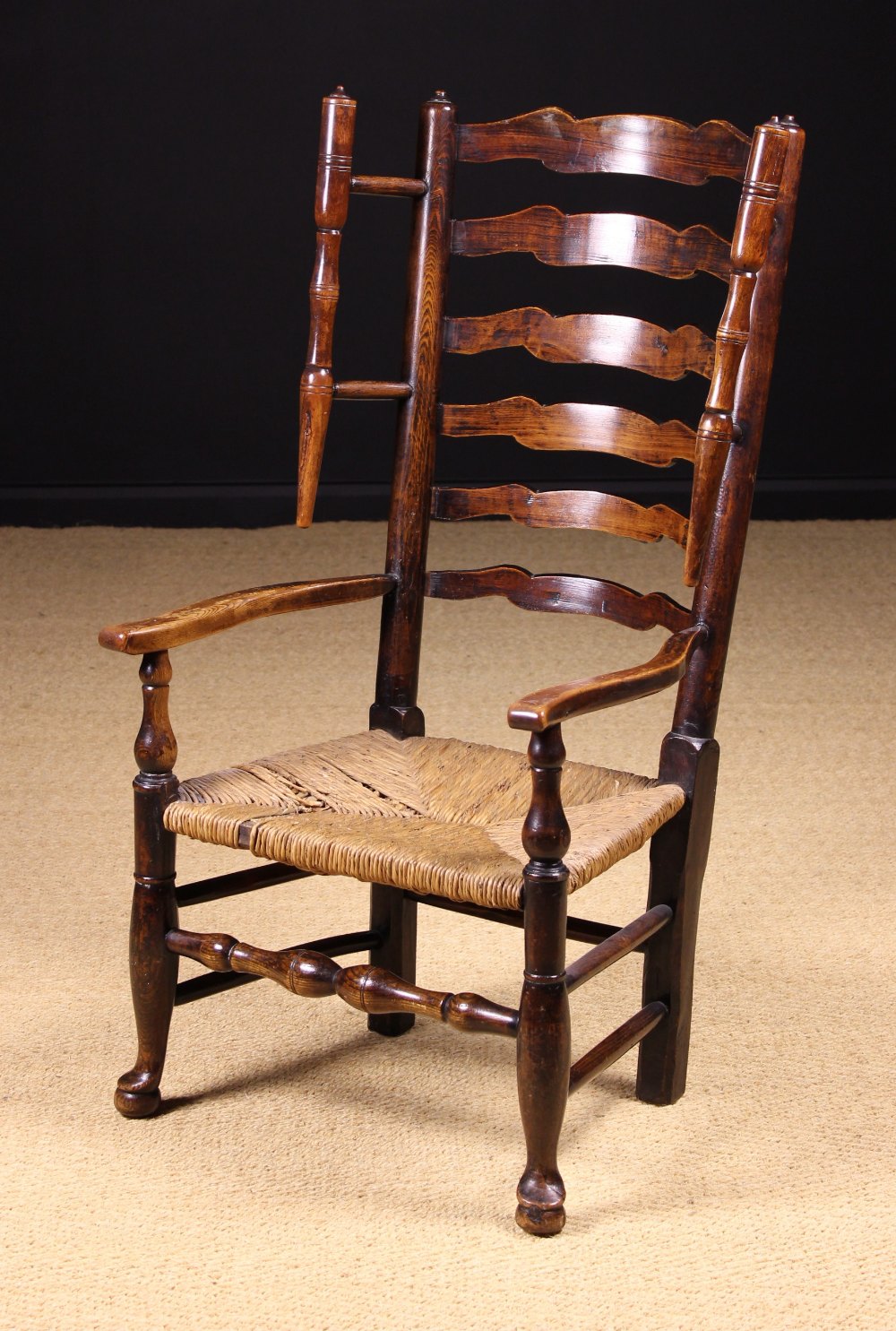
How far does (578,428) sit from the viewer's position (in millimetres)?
1959

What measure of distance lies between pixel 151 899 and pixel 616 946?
0.50m

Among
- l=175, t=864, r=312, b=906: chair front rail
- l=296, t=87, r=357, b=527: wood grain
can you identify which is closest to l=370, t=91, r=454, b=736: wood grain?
l=296, t=87, r=357, b=527: wood grain

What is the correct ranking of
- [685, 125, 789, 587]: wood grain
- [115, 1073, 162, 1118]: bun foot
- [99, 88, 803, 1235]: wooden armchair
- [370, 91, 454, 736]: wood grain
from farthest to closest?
[370, 91, 454, 736]: wood grain, [115, 1073, 162, 1118]: bun foot, [685, 125, 789, 587]: wood grain, [99, 88, 803, 1235]: wooden armchair

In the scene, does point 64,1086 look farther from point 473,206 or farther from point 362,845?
point 473,206

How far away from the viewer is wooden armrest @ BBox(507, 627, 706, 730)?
4.84ft

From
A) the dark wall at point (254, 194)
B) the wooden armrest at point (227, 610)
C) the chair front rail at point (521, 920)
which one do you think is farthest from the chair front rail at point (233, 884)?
the dark wall at point (254, 194)

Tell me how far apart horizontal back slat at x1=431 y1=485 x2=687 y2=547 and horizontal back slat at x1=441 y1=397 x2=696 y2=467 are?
58mm

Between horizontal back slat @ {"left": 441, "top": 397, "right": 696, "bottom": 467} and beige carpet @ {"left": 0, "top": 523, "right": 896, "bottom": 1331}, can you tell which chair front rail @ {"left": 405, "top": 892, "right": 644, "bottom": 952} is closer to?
beige carpet @ {"left": 0, "top": 523, "right": 896, "bottom": 1331}

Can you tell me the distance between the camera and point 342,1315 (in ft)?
4.83

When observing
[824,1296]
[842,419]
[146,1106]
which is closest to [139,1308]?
[146,1106]

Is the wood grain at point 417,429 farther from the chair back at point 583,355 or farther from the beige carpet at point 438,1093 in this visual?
the beige carpet at point 438,1093

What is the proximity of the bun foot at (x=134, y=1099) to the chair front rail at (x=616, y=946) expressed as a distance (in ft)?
1.62

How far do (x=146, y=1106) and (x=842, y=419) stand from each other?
170 inches

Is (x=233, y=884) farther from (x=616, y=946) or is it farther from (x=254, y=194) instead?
(x=254, y=194)
